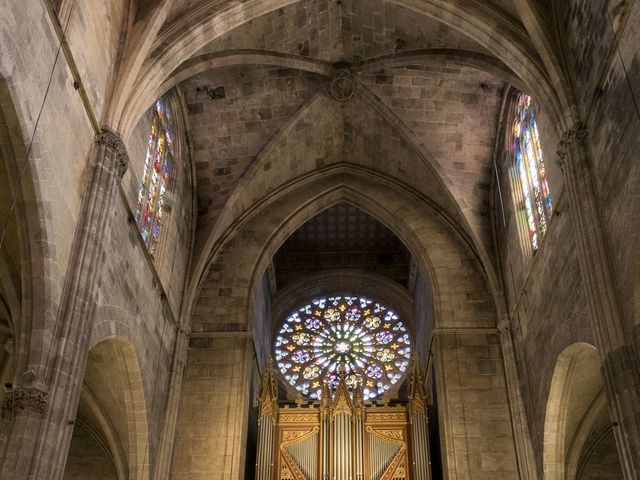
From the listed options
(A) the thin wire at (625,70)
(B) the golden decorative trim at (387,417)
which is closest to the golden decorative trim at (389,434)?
(B) the golden decorative trim at (387,417)

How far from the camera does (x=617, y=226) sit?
32.2 feet

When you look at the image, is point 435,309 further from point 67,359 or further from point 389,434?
point 67,359

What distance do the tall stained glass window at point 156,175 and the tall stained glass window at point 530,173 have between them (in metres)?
6.94

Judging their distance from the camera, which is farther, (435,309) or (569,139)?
(435,309)

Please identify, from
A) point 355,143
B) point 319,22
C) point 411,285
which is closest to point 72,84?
point 319,22

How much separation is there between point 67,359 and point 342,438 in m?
7.50

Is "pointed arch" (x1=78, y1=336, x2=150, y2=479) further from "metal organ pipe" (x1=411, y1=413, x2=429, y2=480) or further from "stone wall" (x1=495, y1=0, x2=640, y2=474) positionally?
"stone wall" (x1=495, y1=0, x2=640, y2=474)

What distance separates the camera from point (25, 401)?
8.52 metres

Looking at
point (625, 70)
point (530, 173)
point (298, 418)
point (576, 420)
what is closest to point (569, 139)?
point (625, 70)

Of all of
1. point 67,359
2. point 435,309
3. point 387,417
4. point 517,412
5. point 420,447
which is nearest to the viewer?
point 67,359

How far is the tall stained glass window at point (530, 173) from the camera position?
1375 cm

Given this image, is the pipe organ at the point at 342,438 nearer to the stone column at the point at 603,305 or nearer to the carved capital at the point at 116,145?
the stone column at the point at 603,305

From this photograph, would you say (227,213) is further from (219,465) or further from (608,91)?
(608,91)

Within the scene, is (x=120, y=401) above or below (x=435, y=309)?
below
